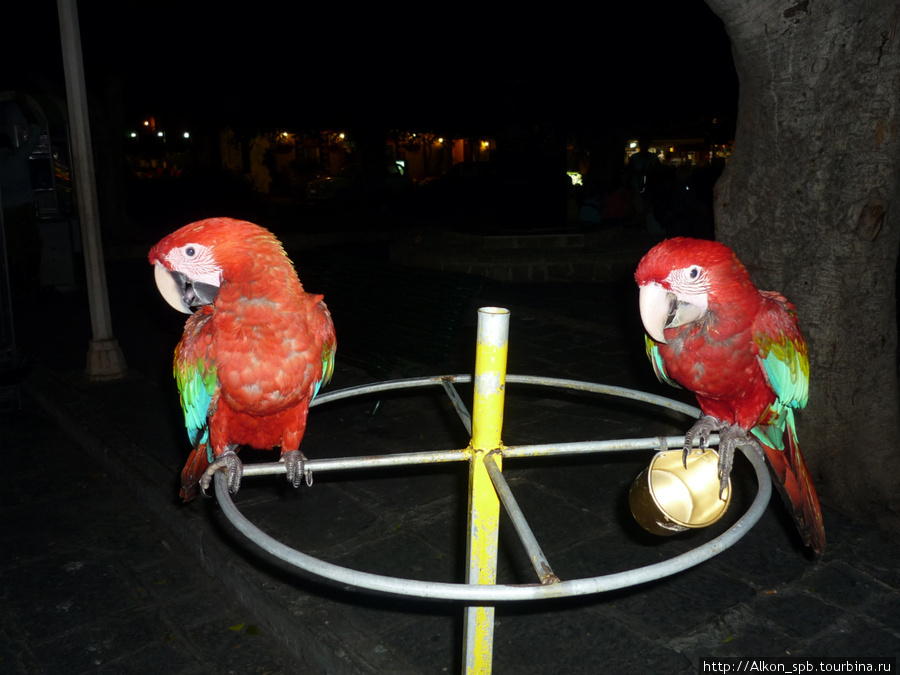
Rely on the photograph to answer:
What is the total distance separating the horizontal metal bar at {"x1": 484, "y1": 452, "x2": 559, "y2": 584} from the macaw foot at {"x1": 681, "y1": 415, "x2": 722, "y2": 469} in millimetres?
772

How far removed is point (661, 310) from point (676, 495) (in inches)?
23.7

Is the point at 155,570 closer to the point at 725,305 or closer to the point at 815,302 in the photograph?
the point at 725,305

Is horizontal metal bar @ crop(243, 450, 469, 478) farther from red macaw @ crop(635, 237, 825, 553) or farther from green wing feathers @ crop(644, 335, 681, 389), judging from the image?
green wing feathers @ crop(644, 335, 681, 389)

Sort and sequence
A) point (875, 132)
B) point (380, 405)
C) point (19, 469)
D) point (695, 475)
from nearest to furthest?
point (695, 475) < point (875, 132) < point (19, 469) < point (380, 405)

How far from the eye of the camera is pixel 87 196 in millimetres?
5809

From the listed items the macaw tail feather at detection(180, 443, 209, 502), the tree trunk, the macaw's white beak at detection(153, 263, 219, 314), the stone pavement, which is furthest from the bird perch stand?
the tree trunk

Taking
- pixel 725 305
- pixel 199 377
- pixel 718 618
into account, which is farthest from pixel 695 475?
pixel 199 377

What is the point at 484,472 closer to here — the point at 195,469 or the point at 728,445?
the point at 728,445

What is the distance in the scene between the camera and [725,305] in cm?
229

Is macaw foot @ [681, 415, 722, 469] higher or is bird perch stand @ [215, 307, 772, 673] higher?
bird perch stand @ [215, 307, 772, 673]

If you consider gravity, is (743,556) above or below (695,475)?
below

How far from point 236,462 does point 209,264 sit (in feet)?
2.44

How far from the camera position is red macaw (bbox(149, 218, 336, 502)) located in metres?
2.09

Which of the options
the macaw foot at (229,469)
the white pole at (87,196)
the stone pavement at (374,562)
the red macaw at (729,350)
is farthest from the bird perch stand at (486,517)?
the white pole at (87,196)
